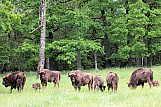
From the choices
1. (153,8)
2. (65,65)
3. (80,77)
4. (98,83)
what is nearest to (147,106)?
(98,83)

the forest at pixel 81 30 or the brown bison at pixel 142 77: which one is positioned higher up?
the forest at pixel 81 30

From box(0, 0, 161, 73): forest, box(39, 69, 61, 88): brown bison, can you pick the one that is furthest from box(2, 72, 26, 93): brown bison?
box(0, 0, 161, 73): forest

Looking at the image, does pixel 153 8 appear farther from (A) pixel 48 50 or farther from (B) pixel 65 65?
(B) pixel 65 65

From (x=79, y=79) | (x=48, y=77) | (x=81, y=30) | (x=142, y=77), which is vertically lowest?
(x=48, y=77)

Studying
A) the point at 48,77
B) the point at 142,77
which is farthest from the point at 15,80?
the point at 142,77

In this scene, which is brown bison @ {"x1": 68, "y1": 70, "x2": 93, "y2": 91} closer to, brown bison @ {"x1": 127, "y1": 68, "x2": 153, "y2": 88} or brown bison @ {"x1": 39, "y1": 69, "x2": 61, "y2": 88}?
brown bison @ {"x1": 39, "y1": 69, "x2": 61, "y2": 88}

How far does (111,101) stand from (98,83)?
10.7 ft

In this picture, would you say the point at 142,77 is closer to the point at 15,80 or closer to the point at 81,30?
the point at 15,80

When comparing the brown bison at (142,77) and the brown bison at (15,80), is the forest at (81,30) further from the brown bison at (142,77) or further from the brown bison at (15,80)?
the brown bison at (142,77)

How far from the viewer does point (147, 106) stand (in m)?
8.40

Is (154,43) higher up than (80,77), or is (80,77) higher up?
(154,43)

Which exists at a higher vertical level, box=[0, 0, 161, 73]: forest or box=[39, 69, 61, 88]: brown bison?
box=[0, 0, 161, 73]: forest

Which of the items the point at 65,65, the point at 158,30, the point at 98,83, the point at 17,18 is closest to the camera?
the point at 98,83

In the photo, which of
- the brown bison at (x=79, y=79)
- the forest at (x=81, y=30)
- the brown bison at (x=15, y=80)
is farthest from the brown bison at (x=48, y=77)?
the forest at (x=81, y=30)
